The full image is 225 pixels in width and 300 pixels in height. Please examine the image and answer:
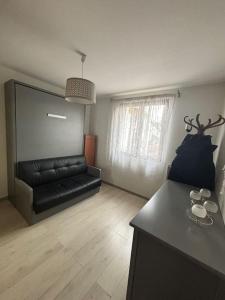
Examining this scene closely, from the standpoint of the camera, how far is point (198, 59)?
64.1 inches

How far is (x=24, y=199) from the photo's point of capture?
6.76ft

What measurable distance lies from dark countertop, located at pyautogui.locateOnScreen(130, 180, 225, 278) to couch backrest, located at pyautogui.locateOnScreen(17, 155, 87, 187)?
81.1 inches

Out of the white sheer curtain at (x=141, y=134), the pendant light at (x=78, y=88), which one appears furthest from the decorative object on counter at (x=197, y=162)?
the pendant light at (x=78, y=88)

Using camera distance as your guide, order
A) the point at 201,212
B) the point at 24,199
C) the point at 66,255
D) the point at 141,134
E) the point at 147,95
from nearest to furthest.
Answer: the point at 201,212
the point at 66,255
the point at 24,199
the point at 147,95
the point at 141,134

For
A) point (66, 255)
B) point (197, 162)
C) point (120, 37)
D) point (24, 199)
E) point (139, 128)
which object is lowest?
point (66, 255)

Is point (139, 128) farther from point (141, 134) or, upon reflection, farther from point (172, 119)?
point (172, 119)

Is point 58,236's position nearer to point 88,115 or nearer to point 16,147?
point 16,147

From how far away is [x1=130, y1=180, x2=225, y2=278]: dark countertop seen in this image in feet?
2.36

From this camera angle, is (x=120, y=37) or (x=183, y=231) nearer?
(x=183, y=231)

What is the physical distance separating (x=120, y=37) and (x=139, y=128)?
6.16ft

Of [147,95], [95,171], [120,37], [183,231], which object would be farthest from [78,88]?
[95,171]

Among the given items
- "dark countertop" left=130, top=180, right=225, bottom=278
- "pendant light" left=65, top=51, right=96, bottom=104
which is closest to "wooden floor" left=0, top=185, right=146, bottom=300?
"dark countertop" left=130, top=180, right=225, bottom=278

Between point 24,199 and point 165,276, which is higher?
point 165,276

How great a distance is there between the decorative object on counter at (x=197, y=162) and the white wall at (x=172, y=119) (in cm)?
78
